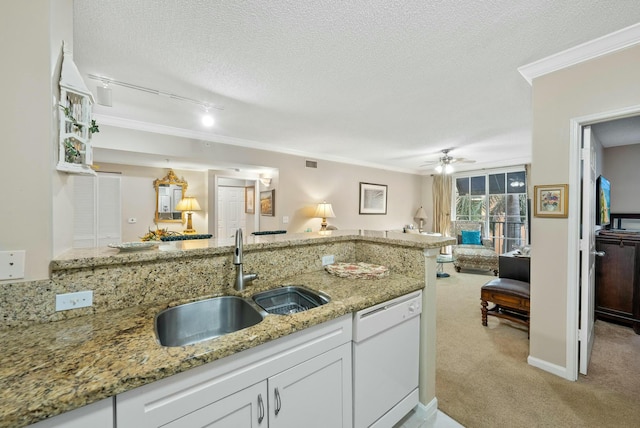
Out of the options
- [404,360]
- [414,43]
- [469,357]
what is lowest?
[469,357]

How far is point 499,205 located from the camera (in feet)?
20.4

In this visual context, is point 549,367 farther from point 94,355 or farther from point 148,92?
point 148,92

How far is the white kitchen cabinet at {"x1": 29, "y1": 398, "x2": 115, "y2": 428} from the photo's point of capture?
0.65m

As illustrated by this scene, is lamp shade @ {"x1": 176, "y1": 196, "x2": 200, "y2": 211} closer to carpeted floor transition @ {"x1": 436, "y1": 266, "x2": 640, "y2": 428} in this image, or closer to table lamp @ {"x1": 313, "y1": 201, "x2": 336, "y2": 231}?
table lamp @ {"x1": 313, "y1": 201, "x2": 336, "y2": 231}

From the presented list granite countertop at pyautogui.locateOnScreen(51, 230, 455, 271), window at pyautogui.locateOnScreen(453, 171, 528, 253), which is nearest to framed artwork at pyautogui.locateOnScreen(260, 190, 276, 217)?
granite countertop at pyautogui.locateOnScreen(51, 230, 455, 271)

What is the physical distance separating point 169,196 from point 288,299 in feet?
16.2

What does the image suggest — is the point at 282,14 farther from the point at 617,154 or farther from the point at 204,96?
the point at 617,154

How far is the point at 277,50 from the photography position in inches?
75.0

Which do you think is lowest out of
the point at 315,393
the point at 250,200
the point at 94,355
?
the point at 315,393

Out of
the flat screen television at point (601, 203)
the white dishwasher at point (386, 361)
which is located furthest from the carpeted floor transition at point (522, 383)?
the flat screen television at point (601, 203)

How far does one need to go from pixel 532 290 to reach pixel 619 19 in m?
1.97

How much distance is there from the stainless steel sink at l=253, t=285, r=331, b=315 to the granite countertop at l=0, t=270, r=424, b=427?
0.25 meters

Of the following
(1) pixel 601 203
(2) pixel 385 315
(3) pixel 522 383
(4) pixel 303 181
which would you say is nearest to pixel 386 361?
(2) pixel 385 315

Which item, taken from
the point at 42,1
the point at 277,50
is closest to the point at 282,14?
the point at 277,50
